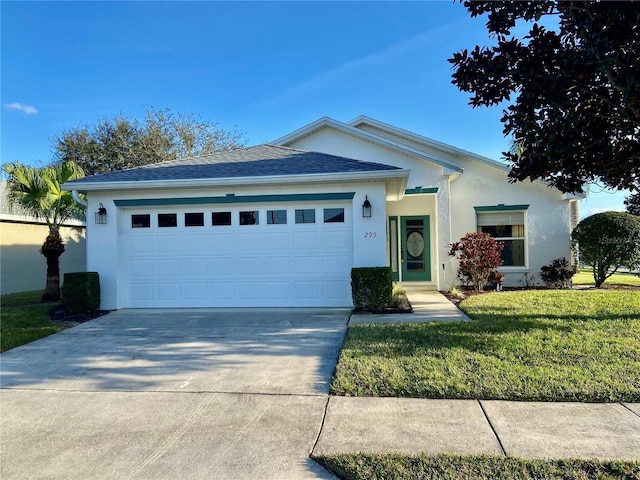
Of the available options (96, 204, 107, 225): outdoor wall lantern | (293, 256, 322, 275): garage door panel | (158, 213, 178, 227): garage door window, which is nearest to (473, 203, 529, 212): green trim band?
(293, 256, 322, 275): garage door panel

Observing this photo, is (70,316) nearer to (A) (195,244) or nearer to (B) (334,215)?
(A) (195,244)

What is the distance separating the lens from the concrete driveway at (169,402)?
3.13m

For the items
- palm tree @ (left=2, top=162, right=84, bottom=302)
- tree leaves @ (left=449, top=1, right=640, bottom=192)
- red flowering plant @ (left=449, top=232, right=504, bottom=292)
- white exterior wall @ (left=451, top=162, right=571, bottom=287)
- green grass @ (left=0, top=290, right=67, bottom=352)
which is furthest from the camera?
white exterior wall @ (left=451, top=162, right=571, bottom=287)

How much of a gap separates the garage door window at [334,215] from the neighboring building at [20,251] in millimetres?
11754

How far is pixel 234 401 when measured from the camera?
424 cm

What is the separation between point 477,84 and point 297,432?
613 centimetres

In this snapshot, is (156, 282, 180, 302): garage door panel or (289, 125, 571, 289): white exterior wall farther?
(289, 125, 571, 289): white exterior wall

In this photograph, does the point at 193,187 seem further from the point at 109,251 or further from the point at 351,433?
the point at 351,433

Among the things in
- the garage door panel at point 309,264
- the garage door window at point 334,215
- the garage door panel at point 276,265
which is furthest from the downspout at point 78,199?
the garage door window at point 334,215

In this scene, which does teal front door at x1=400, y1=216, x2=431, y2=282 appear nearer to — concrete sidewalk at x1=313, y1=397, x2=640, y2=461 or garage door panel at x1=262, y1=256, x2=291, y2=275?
garage door panel at x1=262, y1=256, x2=291, y2=275

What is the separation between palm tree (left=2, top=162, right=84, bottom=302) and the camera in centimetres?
1084

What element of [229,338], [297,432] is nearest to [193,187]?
[229,338]

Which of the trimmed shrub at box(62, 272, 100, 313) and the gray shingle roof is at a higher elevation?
the gray shingle roof

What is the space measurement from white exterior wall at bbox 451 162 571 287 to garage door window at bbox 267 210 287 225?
676cm
